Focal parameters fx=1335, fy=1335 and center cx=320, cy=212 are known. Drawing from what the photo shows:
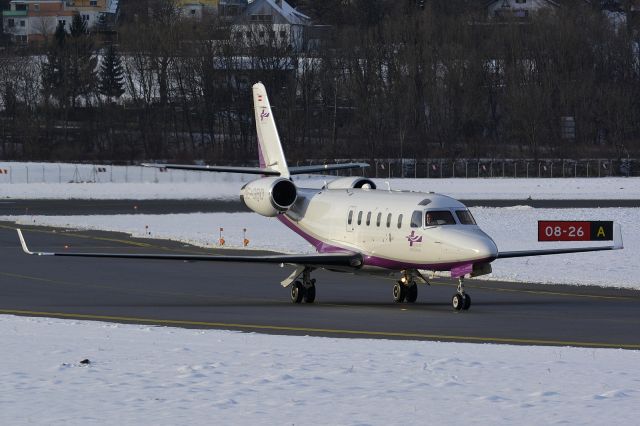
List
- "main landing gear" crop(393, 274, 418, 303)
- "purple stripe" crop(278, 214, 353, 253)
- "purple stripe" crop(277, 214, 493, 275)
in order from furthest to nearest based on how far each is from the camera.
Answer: "purple stripe" crop(278, 214, 353, 253) < "main landing gear" crop(393, 274, 418, 303) < "purple stripe" crop(277, 214, 493, 275)

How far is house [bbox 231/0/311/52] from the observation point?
11962 cm

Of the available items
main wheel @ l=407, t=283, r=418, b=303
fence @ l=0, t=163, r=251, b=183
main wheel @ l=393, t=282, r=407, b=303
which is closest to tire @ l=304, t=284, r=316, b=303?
main wheel @ l=393, t=282, r=407, b=303

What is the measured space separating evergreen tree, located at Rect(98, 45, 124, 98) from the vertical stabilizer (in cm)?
8454

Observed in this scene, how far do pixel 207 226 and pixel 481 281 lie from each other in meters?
20.6

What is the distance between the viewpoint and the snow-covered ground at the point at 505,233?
3581 cm

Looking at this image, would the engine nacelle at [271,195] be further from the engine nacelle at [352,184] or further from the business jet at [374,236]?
the engine nacelle at [352,184]

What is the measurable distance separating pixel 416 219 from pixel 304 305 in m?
3.17

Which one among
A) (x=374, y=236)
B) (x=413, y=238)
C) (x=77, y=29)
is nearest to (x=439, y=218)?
(x=413, y=238)

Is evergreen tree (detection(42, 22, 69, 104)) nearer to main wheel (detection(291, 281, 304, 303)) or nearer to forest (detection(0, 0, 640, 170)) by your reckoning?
forest (detection(0, 0, 640, 170))

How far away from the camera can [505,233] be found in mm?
47406

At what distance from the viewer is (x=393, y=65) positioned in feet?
362

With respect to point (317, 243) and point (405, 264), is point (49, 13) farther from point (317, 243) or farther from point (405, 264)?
point (405, 264)

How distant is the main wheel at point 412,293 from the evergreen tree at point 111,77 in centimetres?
9139

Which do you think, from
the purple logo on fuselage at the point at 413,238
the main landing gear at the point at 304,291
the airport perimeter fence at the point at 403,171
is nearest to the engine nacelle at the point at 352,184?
the main landing gear at the point at 304,291
